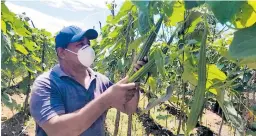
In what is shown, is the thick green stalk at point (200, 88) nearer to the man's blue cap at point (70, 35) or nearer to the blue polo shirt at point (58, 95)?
the blue polo shirt at point (58, 95)

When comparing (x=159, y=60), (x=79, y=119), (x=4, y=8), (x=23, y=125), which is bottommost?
(x=23, y=125)

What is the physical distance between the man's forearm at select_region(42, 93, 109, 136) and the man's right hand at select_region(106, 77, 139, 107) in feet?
0.15

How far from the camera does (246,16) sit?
2.95ft

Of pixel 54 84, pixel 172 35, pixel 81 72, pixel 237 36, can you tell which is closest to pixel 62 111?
pixel 54 84

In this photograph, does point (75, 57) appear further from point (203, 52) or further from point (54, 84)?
point (203, 52)

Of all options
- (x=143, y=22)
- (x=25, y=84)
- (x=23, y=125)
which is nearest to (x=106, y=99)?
(x=143, y=22)

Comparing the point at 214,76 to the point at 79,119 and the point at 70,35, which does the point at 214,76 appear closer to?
the point at 79,119

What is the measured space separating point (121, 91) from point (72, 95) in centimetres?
50

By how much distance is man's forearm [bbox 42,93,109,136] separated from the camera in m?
1.61

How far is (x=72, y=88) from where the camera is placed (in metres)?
1.94

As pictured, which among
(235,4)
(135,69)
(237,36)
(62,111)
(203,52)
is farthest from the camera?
(62,111)

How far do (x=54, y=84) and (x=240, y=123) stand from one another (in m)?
0.98

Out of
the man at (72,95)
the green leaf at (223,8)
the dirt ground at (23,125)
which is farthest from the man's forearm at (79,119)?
the dirt ground at (23,125)

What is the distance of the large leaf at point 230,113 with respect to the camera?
1140mm
